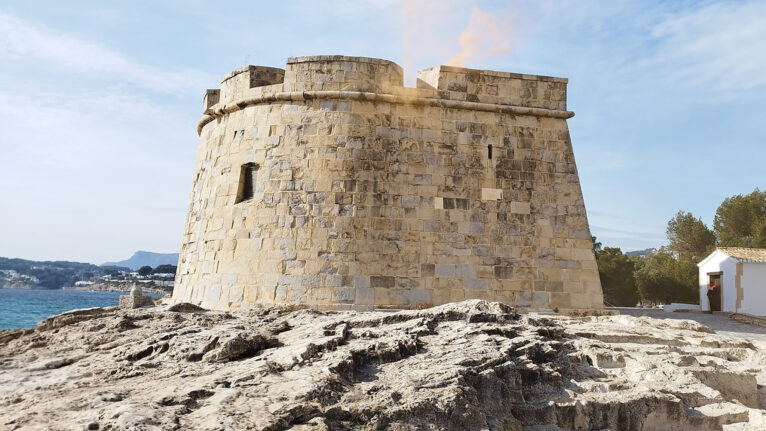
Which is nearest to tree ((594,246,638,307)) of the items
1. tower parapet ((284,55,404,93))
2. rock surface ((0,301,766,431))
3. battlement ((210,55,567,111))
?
battlement ((210,55,567,111))

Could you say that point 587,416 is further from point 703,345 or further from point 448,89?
point 448,89

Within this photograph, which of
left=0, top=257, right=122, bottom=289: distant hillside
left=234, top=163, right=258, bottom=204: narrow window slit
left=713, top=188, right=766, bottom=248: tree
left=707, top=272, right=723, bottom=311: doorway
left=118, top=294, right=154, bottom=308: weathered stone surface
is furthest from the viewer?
left=0, top=257, right=122, bottom=289: distant hillside

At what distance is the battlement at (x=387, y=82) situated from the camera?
32.6 ft

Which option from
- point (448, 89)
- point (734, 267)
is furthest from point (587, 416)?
point (734, 267)

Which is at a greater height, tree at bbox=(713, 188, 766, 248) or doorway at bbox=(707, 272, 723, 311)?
tree at bbox=(713, 188, 766, 248)

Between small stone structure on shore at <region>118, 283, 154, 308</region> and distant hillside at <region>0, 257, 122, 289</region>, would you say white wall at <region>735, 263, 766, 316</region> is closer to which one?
small stone structure on shore at <region>118, 283, 154, 308</region>

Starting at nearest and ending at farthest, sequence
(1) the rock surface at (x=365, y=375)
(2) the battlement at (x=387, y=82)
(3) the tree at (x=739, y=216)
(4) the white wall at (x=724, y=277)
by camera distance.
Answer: (1) the rock surface at (x=365, y=375), (2) the battlement at (x=387, y=82), (4) the white wall at (x=724, y=277), (3) the tree at (x=739, y=216)

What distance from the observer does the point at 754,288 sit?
17797 millimetres

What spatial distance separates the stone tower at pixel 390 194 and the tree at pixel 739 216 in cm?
2533

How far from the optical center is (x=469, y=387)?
4.56 m

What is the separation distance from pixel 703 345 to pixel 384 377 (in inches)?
188

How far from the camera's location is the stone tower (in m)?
9.41

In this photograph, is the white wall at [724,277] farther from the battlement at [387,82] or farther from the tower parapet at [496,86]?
the battlement at [387,82]

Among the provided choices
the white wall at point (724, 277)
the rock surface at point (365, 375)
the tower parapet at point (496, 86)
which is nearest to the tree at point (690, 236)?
the white wall at point (724, 277)
